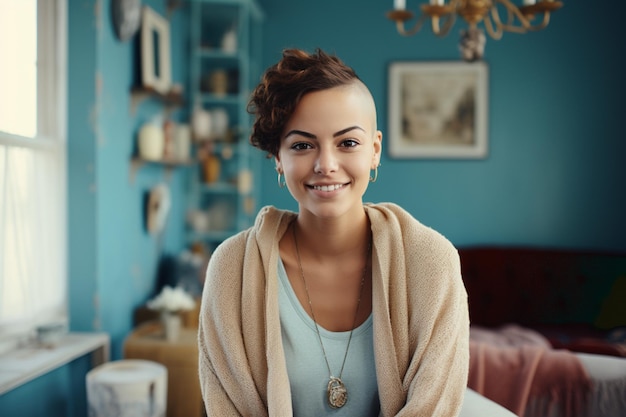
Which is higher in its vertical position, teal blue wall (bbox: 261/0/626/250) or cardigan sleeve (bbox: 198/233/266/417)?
teal blue wall (bbox: 261/0/626/250)

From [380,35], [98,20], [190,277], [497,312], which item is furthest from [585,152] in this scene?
[98,20]

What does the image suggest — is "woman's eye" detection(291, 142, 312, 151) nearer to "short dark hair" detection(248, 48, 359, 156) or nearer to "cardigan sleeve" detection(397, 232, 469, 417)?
"short dark hair" detection(248, 48, 359, 156)

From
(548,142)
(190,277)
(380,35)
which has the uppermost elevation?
(380,35)

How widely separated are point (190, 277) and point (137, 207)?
53 centimetres

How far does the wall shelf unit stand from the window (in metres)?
1.36

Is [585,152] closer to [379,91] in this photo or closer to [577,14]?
[577,14]

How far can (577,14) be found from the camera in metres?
4.07

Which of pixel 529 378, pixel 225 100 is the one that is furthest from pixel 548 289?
pixel 225 100

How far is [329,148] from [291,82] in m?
0.17

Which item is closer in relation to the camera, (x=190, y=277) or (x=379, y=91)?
(x=190, y=277)

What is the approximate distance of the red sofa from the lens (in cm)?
370

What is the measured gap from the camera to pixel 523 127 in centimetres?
416

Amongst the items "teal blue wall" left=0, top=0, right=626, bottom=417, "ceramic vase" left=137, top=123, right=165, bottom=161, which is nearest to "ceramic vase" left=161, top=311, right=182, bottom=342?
"teal blue wall" left=0, top=0, right=626, bottom=417

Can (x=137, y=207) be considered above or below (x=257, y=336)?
above
